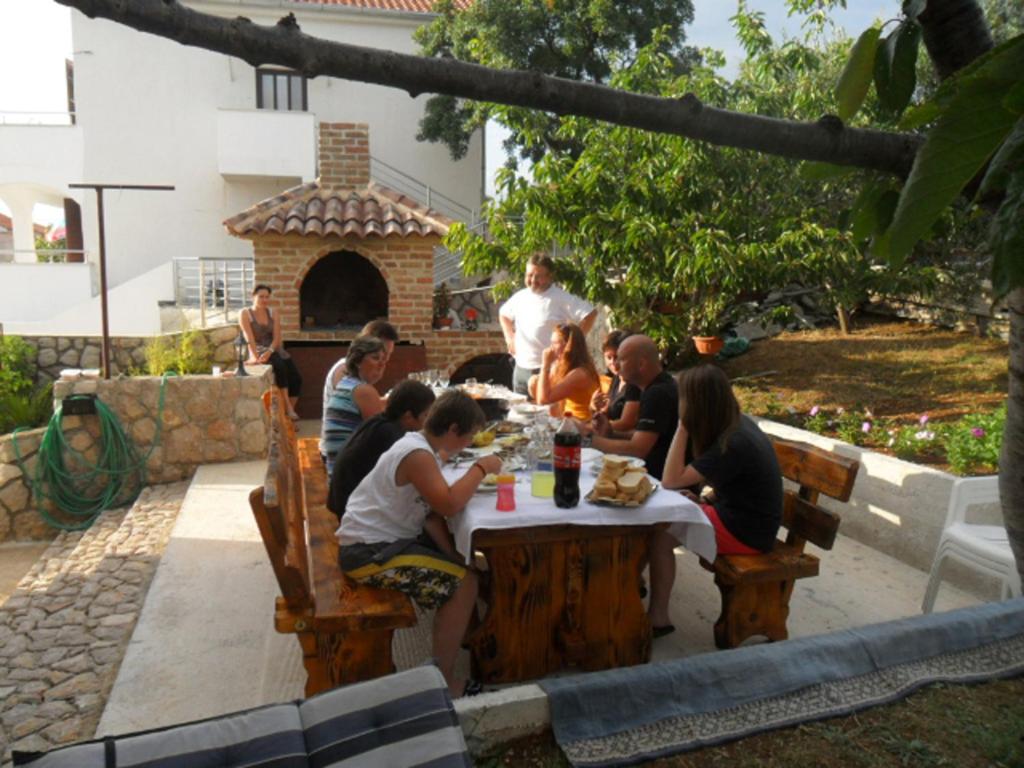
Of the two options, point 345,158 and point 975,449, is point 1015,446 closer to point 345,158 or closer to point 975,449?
point 975,449

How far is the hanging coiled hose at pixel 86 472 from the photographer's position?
7.45 m

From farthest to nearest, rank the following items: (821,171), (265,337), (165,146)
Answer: (165,146) → (265,337) → (821,171)

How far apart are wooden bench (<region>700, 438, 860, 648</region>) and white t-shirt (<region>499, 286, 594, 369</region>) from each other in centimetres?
324

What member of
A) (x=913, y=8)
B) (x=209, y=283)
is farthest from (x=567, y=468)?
(x=209, y=283)

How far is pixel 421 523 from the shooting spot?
11.1ft

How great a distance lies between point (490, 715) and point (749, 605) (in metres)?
1.59

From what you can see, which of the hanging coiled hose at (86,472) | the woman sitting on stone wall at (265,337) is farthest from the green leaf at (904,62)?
the woman sitting on stone wall at (265,337)

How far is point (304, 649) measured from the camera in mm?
3012

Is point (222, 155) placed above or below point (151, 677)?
above

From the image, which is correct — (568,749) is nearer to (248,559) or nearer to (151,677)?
(151,677)

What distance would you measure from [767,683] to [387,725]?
141 cm

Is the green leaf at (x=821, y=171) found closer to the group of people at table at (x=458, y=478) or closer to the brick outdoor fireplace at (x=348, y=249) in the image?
the group of people at table at (x=458, y=478)

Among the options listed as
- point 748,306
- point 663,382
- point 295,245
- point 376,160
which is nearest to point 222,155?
point 376,160

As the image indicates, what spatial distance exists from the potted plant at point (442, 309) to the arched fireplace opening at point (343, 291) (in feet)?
3.06
